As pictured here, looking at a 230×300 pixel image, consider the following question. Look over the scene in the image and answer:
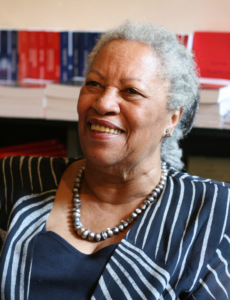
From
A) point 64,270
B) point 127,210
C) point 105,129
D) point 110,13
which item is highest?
point 110,13

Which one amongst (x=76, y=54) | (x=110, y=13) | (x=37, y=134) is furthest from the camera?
(x=37, y=134)

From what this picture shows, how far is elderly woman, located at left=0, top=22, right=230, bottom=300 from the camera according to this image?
1.06m

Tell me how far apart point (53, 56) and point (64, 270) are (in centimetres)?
115

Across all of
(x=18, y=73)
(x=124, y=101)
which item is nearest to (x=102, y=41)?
(x=124, y=101)

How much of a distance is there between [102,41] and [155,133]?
1.09 feet

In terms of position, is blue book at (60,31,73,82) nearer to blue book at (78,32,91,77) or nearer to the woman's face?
blue book at (78,32,91,77)

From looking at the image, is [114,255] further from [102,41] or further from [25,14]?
[25,14]

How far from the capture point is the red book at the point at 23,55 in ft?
6.28

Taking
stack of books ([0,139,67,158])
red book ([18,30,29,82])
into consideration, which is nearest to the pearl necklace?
stack of books ([0,139,67,158])

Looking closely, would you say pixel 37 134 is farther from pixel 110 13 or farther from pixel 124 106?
pixel 124 106

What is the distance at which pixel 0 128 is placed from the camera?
215 centimetres

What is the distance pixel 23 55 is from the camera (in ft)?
6.36

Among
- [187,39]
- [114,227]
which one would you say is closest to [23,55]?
[187,39]

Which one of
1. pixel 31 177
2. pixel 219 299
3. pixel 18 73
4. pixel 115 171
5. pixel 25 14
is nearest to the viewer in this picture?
pixel 219 299
